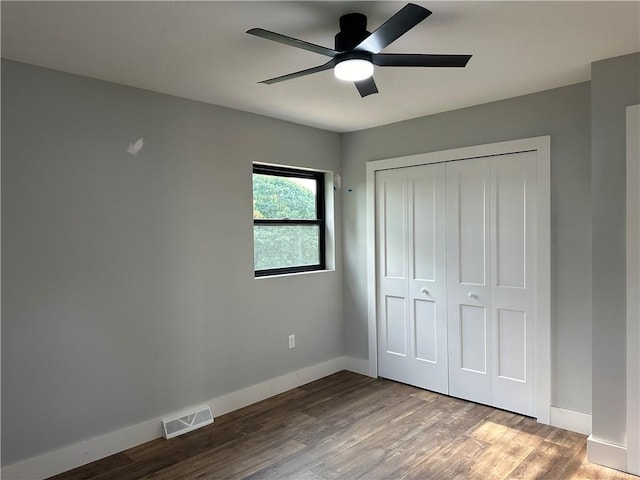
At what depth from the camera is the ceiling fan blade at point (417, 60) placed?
1.97 meters

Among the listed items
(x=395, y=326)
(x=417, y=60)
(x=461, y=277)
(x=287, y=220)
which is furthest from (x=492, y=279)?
(x=417, y=60)

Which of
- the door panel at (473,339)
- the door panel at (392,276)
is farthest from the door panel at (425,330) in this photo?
the door panel at (473,339)

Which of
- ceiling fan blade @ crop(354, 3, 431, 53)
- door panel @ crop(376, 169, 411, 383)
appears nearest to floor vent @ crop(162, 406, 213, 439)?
door panel @ crop(376, 169, 411, 383)

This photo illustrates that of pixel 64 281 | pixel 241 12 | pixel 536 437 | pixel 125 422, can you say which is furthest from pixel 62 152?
pixel 536 437

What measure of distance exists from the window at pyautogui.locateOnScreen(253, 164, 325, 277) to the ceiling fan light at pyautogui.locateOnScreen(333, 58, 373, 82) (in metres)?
1.92

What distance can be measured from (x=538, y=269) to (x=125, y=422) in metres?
3.09

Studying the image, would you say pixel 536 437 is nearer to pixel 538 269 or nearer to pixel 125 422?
pixel 538 269

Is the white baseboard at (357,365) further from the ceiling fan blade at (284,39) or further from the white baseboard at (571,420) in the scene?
the ceiling fan blade at (284,39)

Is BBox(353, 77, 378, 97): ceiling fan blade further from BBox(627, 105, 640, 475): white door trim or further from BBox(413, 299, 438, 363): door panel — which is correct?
BBox(413, 299, 438, 363): door panel

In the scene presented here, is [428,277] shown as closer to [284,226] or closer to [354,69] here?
[284,226]

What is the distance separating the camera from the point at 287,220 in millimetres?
4113

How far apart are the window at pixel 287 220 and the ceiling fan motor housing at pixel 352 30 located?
199cm

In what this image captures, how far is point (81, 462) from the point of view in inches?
107

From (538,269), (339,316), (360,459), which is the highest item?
(538,269)
